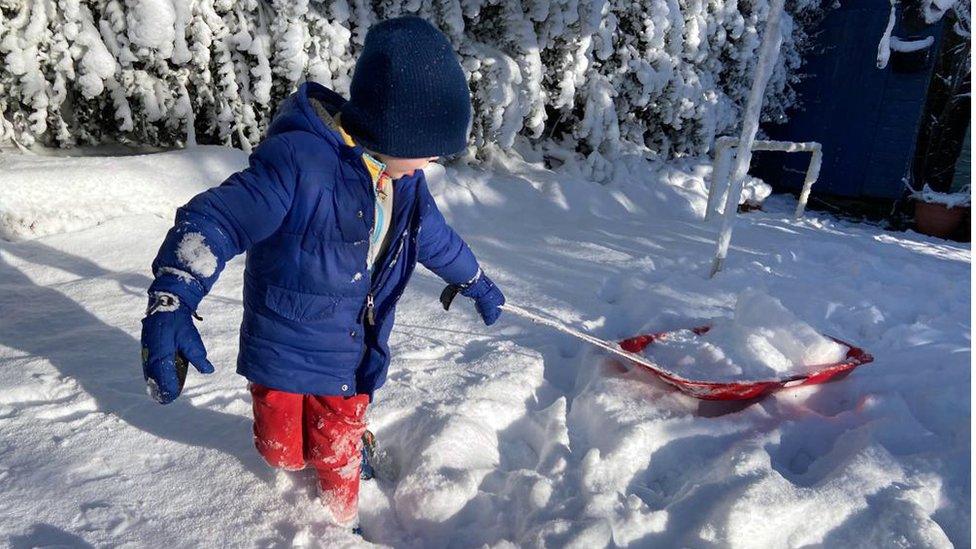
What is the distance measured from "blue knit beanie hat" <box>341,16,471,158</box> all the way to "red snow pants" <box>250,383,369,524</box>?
2.34ft

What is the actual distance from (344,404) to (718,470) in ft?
3.84

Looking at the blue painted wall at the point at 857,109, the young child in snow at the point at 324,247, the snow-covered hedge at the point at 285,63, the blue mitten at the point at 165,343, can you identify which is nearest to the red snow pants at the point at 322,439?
the young child in snow at the point at 324,247

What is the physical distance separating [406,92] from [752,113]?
2948 mm

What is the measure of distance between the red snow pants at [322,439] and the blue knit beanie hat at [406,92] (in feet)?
2.34

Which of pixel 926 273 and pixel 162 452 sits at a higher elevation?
pixel 926 273

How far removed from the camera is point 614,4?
259 inches

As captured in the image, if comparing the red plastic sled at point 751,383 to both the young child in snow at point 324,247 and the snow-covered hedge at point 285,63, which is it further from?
the snow-covered hedge at point 285,63

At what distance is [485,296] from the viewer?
2.07 metres

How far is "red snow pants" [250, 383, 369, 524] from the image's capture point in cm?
168

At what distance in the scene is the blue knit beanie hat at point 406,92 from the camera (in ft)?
4.54

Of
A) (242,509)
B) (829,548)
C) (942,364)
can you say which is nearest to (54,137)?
(242,509)

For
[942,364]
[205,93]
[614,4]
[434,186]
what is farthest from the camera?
[614,4]

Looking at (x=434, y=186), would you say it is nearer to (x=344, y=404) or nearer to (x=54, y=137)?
(x=54, y=137)

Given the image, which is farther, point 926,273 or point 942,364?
point 926,273
